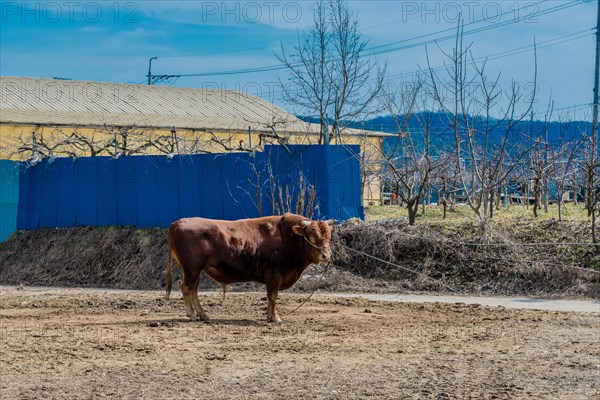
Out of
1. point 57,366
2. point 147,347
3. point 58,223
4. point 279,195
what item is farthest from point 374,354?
point 58,223

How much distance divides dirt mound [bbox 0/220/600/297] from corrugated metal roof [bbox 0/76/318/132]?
18.0m

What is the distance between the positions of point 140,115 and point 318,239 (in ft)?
122

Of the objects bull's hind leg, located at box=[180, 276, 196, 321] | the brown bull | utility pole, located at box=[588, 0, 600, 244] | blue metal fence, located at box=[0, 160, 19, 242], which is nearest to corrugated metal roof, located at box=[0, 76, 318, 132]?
blue metal fence, located at box=[0, 160, 19, 242]

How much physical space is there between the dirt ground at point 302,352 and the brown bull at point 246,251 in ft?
2.13

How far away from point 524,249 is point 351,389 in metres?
11.5

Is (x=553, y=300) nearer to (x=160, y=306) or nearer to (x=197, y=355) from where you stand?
(x=160, y=306)

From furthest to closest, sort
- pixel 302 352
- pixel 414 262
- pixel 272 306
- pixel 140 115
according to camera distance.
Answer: pixel 140 115 → pixel 414 262 → pixel 272 306 → pixel 302 352

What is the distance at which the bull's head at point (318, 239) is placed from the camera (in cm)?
1519

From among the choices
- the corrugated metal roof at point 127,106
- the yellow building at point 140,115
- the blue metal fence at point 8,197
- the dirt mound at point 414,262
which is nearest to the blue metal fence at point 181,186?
the blue metal fence at point 8,197

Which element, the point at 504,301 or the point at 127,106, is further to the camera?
the point at 127,106

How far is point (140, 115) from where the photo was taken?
51.0 m

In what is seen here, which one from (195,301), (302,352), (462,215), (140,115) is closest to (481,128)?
(140,115)

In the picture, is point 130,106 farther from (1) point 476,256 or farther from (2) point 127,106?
(1) point 476,256

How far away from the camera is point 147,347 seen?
12.7 metres
